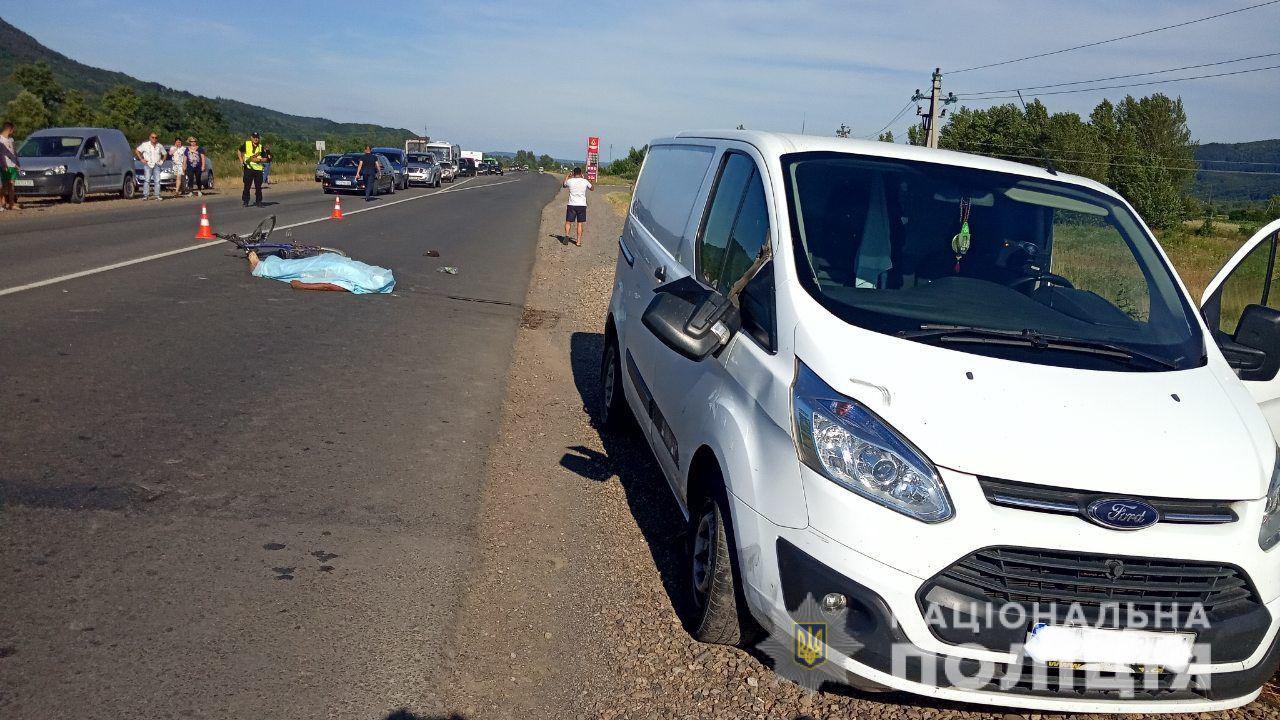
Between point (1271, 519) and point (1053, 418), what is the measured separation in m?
0.78

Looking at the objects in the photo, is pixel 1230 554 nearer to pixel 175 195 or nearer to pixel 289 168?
pixel 175 195

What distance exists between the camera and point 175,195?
29781mm

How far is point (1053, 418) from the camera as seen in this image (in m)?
3.03

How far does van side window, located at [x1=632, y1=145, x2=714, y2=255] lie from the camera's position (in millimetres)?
5180

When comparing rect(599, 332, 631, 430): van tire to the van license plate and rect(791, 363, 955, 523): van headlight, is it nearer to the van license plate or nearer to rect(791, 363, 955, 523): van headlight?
rect(791, 363, 955, 523): van headlight

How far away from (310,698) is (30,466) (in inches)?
110

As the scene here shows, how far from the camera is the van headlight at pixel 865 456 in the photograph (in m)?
2.92

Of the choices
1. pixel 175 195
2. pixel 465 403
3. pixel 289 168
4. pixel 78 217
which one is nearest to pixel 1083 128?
pixel 289 168

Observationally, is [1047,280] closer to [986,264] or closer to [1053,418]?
[986,264]

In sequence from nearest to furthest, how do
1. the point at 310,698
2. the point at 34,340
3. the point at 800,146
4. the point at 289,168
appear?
the point at 310,698 → the point at 800,146 → the point at 34,340 → the point at 289,168

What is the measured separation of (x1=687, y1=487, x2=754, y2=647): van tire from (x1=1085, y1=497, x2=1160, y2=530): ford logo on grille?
3.87 feet

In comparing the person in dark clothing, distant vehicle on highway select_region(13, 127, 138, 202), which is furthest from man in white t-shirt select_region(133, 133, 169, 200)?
the person in dark clothing

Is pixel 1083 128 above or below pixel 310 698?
above

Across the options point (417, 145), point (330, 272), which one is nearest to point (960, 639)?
point (330, 272)
